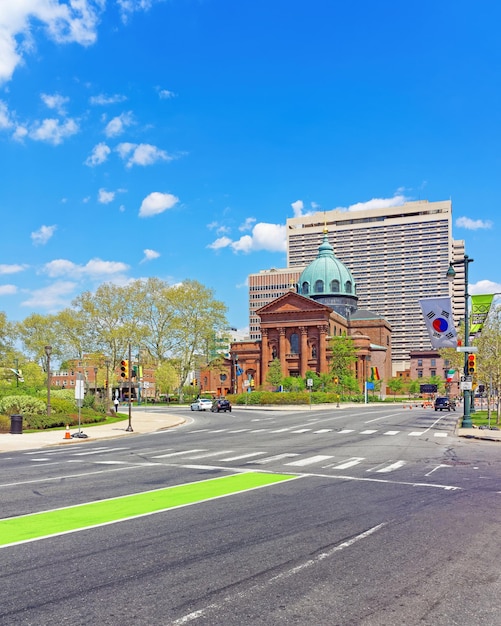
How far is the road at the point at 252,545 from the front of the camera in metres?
5.55

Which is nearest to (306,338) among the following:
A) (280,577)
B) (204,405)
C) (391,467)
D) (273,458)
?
(204,405)

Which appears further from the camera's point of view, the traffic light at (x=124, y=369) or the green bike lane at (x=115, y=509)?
the traffic light at (x=124, y=369)

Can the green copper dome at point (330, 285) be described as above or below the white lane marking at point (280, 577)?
above

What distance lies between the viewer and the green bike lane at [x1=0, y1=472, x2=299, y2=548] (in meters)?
8.83

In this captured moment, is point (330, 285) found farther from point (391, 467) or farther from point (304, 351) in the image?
point (391, 467)

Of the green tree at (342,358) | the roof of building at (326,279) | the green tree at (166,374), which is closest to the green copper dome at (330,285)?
the roof of building at (326,279)

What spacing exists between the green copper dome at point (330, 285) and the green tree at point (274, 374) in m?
22.0

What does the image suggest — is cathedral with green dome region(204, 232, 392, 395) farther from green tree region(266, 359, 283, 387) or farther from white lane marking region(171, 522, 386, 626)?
white lane marking region(171, 522, 386, 626)

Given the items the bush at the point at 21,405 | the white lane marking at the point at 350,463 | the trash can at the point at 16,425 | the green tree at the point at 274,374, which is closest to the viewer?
the white lane marking at the point at 350,463

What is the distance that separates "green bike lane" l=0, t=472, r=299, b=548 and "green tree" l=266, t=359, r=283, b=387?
80770 millimetres

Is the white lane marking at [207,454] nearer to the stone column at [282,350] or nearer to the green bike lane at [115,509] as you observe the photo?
the green bike lane at [115,509]

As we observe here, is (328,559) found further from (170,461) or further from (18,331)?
(18,331)

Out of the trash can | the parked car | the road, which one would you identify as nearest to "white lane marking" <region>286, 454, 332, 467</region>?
the road

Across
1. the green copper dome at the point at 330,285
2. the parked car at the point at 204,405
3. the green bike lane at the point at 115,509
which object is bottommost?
the parked car at the point at 204,405
